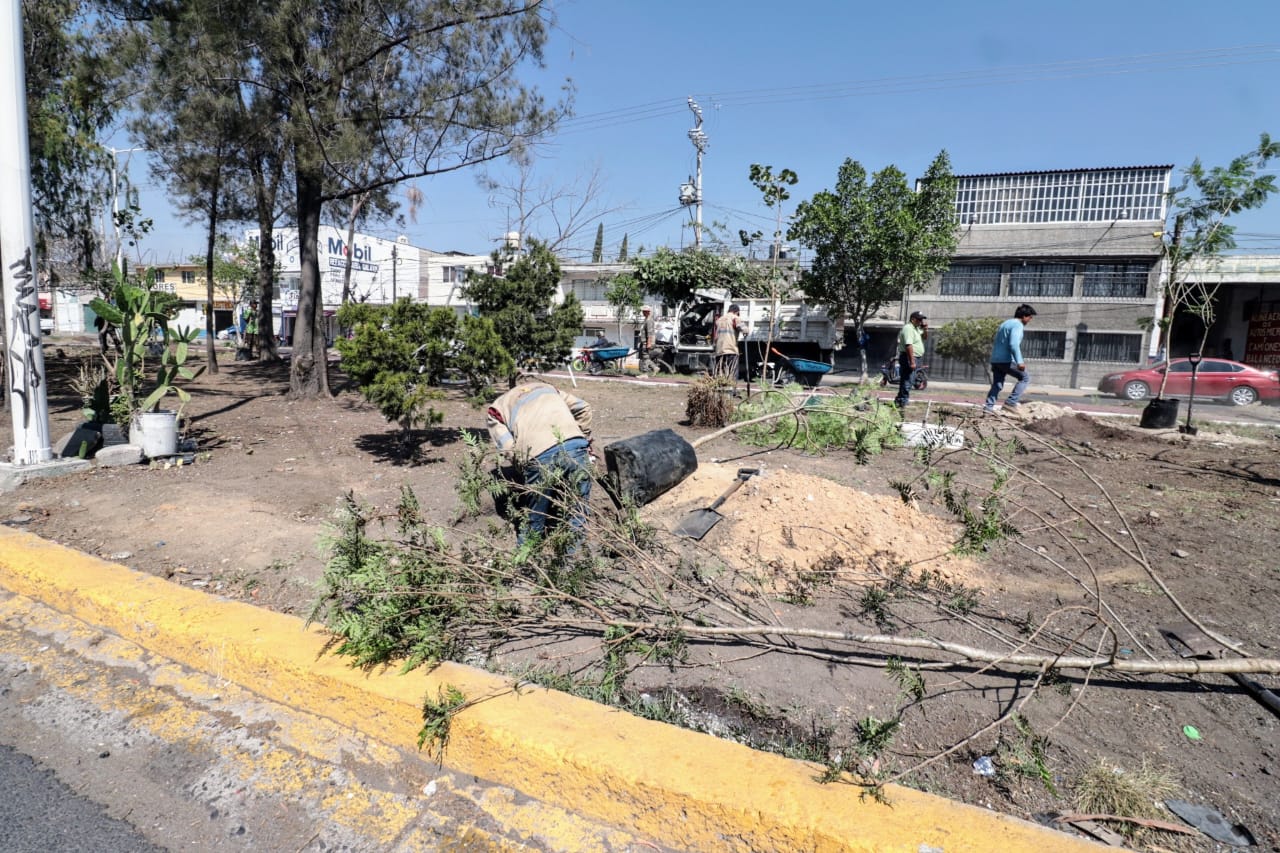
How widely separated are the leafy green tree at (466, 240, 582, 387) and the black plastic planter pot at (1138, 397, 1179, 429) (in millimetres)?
9004

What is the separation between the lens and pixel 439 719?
2443 millimetres

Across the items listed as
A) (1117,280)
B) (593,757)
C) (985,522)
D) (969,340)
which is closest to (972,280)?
(969,340)

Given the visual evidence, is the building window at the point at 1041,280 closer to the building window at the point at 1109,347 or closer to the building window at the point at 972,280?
the building window at the point at 972,280

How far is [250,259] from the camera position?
4041 cm

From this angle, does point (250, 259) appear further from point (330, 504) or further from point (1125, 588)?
point (1125, 588)

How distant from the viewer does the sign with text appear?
90.8 feet

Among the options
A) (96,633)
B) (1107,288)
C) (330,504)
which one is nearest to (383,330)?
(330,504)

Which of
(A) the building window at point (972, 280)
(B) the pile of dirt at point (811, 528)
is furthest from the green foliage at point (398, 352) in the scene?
(A) the building window at point (972, 280)

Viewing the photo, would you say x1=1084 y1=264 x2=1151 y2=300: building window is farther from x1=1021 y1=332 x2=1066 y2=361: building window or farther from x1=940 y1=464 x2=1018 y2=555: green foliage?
x1=940 y1=464 x2=1018 y2=555: green foliage

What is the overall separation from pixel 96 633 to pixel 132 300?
15.9ft

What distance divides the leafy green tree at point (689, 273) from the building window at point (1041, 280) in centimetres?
1224

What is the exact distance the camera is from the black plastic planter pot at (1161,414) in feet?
35.5

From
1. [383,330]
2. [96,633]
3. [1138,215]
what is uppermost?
[1138,215]

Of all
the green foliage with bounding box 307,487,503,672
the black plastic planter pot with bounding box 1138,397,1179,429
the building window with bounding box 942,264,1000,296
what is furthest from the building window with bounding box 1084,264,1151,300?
the green foliage with bounding box 307,487,503,672
